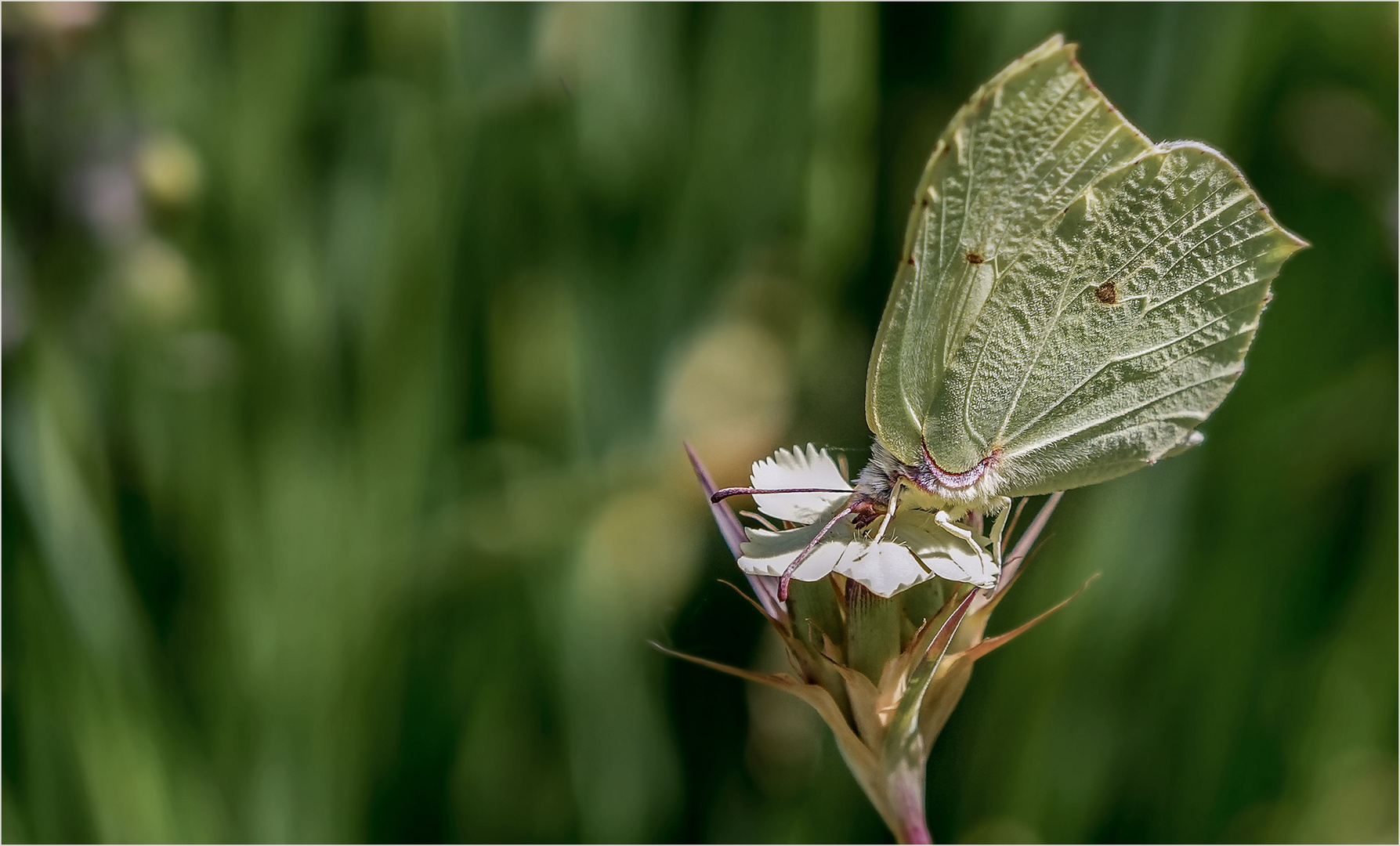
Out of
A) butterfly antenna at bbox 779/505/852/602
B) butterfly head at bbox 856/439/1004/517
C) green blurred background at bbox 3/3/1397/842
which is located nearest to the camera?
butterfly antenna at bbox 779/505/852/602

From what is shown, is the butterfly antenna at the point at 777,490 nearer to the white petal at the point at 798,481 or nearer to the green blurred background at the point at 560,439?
the white petal at the point at 798,481

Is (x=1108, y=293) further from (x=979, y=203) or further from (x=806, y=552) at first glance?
(x=806, y=552)

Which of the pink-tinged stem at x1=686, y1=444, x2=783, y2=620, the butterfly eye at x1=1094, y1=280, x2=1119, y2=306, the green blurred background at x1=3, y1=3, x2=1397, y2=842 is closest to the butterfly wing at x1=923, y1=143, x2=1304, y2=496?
the butterfly eye at x1=1094, y1=280, x2=1119, y2=306

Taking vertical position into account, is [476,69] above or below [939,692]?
above

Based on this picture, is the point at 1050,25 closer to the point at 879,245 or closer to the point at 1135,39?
the point at 1135,39

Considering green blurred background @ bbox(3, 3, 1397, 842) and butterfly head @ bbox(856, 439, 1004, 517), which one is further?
green blurred background @ bbox(3, 3, 1397, 842)

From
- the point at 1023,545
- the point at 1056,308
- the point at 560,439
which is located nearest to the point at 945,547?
the point at 1023,545

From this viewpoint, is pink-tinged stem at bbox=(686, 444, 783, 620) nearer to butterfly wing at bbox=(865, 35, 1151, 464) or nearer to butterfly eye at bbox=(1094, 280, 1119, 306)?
butterfly wing at bbox=(865, 35, 1151, 464)

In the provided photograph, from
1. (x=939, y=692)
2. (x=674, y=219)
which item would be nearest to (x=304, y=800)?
(x=674, y=219)
